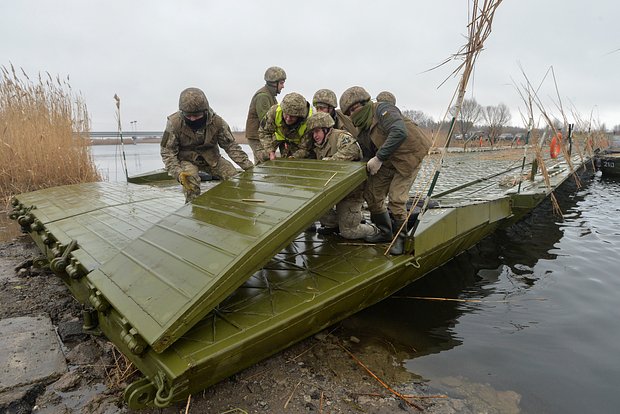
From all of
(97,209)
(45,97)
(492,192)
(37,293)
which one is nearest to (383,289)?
(37,293)

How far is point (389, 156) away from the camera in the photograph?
3.86m

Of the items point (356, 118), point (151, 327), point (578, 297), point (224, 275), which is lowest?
point (578, 297)

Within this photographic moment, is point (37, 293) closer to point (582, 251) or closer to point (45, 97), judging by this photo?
point (45, 97)

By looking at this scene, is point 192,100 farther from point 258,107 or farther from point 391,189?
point 391,189

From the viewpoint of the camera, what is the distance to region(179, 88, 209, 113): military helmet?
4398 mm

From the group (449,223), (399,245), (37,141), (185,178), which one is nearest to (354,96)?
(399,245)

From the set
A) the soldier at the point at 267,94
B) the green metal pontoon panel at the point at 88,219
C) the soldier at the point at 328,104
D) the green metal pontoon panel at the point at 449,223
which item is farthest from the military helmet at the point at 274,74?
the green metal pontoon panel at the point at 449,223

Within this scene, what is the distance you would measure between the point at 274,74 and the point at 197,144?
1451 millimetres

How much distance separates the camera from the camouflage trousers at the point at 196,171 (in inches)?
199

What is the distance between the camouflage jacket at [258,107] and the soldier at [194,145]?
59cm

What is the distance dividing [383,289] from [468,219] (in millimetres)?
1744

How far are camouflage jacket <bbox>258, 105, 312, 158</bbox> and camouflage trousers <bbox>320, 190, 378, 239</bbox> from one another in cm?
78

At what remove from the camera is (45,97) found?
8.24m

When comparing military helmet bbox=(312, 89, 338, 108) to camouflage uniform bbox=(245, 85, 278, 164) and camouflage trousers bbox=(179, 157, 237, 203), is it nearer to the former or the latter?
camouflage uniform bbox=(245, 85, 278, 164)
